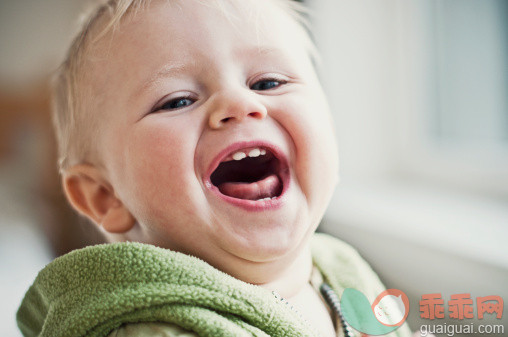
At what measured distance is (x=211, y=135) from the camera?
45cm

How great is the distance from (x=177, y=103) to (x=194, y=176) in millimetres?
79

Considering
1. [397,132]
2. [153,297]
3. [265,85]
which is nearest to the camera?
[153,297]

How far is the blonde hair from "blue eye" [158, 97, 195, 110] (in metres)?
0.09

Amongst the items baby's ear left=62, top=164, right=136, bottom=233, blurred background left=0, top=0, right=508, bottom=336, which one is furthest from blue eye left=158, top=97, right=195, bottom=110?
blurred background left=0, top=0, right=508, bottom=336

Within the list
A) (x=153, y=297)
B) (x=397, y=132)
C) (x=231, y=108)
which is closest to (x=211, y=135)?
(x=231, y=108)

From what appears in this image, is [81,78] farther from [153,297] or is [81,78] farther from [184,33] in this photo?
[153,297]

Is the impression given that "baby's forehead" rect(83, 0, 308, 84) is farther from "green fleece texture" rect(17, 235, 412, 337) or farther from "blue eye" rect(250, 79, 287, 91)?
"green fleece texture" rect(17, 235, 412, 337)

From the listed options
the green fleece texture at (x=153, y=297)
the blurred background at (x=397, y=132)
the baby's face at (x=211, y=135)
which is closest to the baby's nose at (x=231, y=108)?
the baby's face at (x=211, y=135)

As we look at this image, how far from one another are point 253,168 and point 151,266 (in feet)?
0.49

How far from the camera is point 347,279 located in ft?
2.00

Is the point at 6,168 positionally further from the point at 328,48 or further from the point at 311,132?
the point at 311,132

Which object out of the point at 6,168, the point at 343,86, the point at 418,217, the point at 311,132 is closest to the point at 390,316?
the point at 311,132

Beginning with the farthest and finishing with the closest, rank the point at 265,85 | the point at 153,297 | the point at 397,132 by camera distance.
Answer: the point at 397,132 → the point at 265,85 → the point at 153,297

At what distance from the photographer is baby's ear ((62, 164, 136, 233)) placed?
0.52 m
